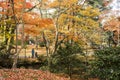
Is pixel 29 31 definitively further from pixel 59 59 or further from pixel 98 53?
pixel 98 53

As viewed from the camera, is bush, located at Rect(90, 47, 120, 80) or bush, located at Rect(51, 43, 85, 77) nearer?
bush, located at Rect(90, 47, 120, 80)

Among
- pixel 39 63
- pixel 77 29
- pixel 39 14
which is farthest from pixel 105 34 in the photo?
pixel 39 14

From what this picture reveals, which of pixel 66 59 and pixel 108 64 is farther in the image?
pixel 66 59

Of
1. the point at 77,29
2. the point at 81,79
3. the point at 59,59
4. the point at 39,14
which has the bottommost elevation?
the point at 81,79

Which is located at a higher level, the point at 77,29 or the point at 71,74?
the point at 77,29

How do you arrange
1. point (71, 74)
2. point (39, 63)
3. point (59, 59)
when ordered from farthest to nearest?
point (39, 63) → point (71, 74) → point (59, 59)

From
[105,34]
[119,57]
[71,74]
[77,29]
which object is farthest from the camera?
[105,34]

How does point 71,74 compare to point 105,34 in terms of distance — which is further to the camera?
point 105,34

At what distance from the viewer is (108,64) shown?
1984 cm

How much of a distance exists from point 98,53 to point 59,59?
12.0 ft

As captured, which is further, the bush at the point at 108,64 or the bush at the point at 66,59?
the bush at the point at 66,59

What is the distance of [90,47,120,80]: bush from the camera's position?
19.4m

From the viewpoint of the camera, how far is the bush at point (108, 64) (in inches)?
765

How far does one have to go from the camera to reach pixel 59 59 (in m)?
21.9
